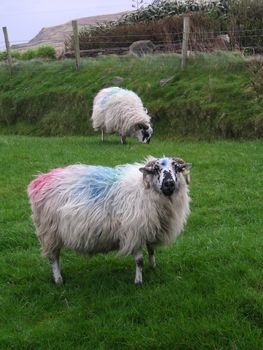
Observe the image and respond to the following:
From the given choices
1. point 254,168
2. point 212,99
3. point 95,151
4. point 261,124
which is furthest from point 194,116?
point 254,168

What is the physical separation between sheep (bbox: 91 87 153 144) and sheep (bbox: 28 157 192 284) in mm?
7903

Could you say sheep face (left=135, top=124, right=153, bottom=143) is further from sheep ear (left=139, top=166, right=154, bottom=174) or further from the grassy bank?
sheep ear (left=139, top=166, right=154, bottom=174)

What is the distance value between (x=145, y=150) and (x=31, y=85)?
34.1 feet

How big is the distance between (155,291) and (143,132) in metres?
8.77

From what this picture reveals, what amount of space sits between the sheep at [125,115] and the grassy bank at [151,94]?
1739mm

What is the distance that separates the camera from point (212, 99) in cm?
1503

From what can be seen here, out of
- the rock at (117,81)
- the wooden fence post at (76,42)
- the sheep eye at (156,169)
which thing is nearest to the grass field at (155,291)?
the sheep eye at (156,169)

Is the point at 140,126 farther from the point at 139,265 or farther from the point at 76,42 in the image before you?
the point at 139,265

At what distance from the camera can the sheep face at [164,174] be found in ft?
17.0

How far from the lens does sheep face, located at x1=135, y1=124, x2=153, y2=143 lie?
13719 mm

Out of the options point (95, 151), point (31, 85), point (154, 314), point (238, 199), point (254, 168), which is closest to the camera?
point (154, 314)

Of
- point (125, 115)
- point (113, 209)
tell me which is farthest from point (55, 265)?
point (125, 115)

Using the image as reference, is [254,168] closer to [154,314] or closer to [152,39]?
[154,314]

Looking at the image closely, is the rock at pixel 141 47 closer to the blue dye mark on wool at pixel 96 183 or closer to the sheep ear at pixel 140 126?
the sheep ear at pixel 140 126
